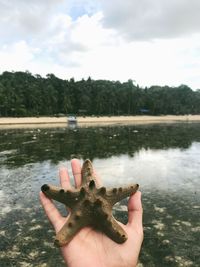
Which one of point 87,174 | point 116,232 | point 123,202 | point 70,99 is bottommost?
point 123,202

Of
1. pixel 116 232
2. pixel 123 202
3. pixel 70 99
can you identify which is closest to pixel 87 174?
pixel 116 232

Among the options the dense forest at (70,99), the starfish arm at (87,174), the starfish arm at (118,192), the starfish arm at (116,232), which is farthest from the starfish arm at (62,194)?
the dense forest at (70,99)

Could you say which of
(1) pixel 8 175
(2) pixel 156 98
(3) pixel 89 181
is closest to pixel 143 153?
(1) pixel 8 175

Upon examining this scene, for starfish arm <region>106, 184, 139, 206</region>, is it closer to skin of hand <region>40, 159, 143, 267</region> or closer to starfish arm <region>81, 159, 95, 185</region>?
skin of hand <region>40, 159, 143, 267</region>

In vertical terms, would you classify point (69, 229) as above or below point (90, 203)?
below

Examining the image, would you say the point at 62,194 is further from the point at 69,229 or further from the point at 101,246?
the point at 101,246

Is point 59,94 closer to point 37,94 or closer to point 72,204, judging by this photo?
point 37,94

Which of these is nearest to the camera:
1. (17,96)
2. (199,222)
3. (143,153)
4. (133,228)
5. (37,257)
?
(133,228)
